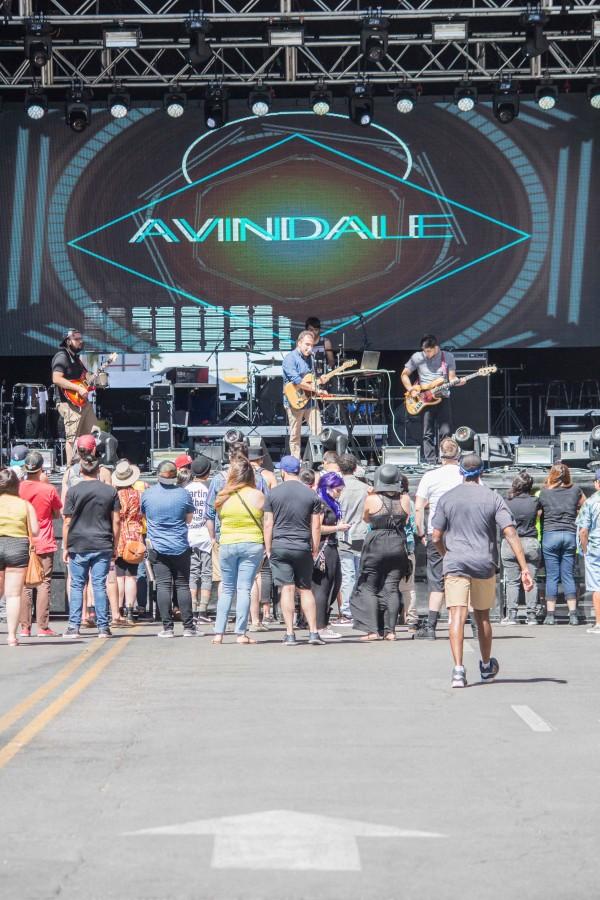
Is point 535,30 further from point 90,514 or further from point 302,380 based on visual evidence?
point 90,514

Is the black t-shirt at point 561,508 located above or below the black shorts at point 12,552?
above

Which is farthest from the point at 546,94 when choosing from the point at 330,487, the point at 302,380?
the point at 330,487

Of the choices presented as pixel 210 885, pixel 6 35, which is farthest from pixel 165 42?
pixel 210 885

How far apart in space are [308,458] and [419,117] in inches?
273

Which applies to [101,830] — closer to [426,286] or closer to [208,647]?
[208,647]

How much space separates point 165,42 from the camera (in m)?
24.0

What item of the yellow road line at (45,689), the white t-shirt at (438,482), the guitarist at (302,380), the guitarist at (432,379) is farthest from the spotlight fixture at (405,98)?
the yellow road line at (45,689)

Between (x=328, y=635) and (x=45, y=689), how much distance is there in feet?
15.5

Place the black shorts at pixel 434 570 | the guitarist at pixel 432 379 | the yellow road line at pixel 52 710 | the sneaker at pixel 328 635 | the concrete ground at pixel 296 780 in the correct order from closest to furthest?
1. the concrete ground at pixel 296 780
2. the yellow road line at pixel 52 710
3. the black shorts at pixel 434 570
4. the sneaker at pixel 328 635
5. the guitarist at pixel 432 379

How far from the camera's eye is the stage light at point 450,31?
2244 centimetres

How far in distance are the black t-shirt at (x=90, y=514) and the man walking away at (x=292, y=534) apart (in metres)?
1.66

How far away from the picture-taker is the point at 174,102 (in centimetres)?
2459

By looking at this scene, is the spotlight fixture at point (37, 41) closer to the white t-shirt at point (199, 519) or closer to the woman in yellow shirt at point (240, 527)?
the white t-shirt at point (199, 519)

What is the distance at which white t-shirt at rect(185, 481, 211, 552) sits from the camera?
1667 cm
